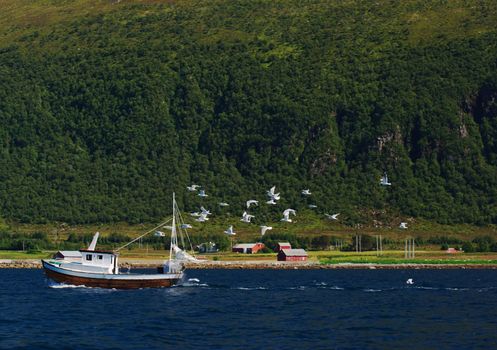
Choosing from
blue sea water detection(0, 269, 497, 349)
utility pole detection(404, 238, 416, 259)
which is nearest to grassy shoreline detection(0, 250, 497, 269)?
utility pole detection(404, 238, 416, 259)

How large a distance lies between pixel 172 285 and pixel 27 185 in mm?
99162

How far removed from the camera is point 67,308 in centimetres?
7806

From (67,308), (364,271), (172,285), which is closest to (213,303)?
(67,308)

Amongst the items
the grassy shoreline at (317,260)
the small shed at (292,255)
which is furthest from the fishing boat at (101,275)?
the small shed at (292,255)

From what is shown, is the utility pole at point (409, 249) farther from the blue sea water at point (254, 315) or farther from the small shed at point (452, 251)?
the blue sea water at point (254, 315)

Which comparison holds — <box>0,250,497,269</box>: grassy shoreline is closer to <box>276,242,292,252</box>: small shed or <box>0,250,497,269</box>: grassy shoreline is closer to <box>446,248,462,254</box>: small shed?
<box>446,248,462,254</box>: small shed

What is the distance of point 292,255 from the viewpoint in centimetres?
15275

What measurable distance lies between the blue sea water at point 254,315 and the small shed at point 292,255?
40.3 m

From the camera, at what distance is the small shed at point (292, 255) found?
15212cm

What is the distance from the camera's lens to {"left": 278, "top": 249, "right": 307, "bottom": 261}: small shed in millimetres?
152125

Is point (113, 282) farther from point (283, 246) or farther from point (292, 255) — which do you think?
point (283, 246)

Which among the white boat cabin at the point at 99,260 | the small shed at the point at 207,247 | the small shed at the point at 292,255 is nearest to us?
the white boat cabin at the point at 99,260

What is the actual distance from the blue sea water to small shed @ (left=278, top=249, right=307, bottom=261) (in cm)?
4030

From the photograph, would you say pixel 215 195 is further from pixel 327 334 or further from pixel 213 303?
pixel 327 334
